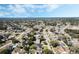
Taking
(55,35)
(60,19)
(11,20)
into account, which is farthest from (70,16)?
(11,20)

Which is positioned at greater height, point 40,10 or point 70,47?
point 40,10

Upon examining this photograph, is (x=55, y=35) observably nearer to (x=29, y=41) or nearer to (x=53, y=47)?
(x=53, y=47)

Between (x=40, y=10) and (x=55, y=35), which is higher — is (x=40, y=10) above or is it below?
above
